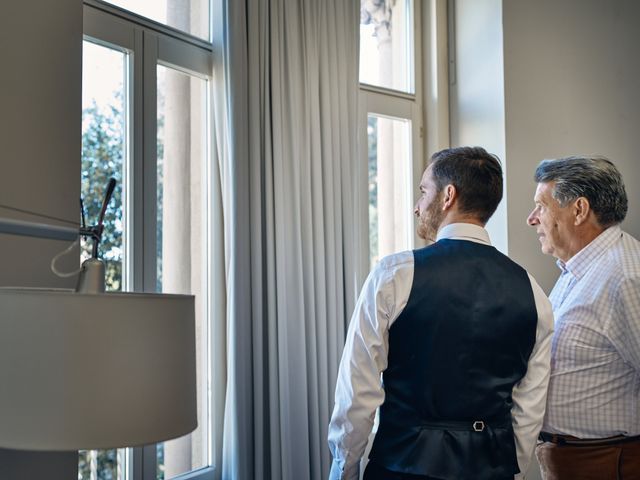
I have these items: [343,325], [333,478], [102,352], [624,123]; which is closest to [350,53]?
[343,325]

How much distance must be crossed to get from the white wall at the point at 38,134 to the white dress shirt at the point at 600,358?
134 cm

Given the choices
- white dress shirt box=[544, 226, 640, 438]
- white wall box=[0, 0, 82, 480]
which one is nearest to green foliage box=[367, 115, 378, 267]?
white dress shirt box=[544, 226, 640, 438]

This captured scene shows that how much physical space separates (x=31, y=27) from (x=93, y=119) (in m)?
0.83

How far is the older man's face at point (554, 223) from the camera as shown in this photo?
85.7 inches

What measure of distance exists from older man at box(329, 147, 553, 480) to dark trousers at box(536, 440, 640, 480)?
22 cm

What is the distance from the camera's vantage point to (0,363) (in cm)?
85

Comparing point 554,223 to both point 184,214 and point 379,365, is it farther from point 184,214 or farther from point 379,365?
point 184,214

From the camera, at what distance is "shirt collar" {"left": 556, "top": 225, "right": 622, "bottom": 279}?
2105mm

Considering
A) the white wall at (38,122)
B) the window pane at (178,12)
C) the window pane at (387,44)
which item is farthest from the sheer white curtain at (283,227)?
the white wall at (38,122)

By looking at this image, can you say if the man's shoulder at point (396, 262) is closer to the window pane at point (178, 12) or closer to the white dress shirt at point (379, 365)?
the white dress shirt at point (379, 365)

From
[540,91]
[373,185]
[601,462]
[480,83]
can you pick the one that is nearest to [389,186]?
[373,185]

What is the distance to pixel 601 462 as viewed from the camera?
1.99 m

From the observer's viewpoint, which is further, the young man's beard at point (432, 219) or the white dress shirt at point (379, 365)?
the young man's beard at point (432, 219)

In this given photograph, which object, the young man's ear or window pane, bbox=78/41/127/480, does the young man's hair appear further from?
window pane, bbox=78/41/127/480
